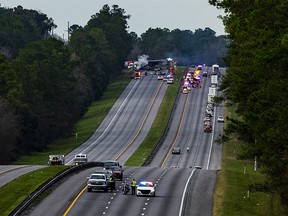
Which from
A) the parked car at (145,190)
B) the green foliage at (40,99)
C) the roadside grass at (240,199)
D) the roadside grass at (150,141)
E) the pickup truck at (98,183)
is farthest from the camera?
the green foliage at (40,99)

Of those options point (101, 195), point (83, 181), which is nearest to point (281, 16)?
point (101, 195)

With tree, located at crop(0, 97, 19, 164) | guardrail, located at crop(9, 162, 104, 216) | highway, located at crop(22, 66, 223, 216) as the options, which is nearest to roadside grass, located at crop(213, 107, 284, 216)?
highway, located at crop(22, 66, 223, 216)

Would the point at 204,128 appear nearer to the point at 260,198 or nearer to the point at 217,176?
the point at 217,176

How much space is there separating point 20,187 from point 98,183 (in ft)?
24.1

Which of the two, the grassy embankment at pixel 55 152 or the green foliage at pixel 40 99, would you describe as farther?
the green foliage at pixel 40 99

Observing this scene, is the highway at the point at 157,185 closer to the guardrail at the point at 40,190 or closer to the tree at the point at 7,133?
the guardrail at the point at 40,190

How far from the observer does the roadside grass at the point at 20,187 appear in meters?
70.5

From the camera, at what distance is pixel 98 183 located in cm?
7756

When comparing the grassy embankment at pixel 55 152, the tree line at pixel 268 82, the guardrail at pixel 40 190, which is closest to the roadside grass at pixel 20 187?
the grassy embankment at pixel 55 152

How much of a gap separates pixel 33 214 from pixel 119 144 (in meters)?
99.8

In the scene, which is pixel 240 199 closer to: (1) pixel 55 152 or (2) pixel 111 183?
(2) pixel 111 183

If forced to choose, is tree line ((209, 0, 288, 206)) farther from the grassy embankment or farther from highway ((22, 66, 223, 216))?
the grassy embankment

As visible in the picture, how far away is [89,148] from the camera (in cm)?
16088

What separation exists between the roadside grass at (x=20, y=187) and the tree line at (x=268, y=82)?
60.6 ft
